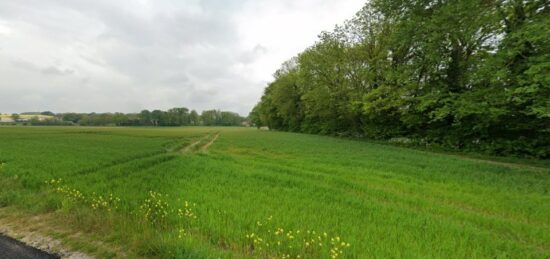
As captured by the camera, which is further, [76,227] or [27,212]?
[27,212]

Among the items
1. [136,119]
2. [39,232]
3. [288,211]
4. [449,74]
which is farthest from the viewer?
[136,119]

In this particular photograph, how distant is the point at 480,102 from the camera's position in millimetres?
18781

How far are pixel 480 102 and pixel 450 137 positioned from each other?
575 cm

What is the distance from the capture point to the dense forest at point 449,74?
16220 millimetres

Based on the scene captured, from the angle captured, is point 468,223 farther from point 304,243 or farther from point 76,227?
point 76,227

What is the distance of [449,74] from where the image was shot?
80.9ft

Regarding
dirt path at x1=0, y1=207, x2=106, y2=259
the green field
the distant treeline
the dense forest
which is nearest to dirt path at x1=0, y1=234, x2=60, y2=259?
dirt path at x1=0, y1=207, x2=106, y2=259

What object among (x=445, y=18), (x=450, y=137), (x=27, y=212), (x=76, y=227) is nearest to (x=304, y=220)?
(x=76, y=227)

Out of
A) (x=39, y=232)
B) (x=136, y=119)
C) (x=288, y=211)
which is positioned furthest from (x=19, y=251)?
(x=136, y=119)

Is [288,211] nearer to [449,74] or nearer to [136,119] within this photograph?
[449,74]

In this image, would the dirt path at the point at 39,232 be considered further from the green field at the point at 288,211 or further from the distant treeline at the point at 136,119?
the distant treeline at the point at 136,119

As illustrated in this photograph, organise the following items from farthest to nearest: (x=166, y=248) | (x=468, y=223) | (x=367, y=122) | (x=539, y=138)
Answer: (x=367, y=122) → (x=539, y=138) → (x=468, y=223) → (x=166, y=248)

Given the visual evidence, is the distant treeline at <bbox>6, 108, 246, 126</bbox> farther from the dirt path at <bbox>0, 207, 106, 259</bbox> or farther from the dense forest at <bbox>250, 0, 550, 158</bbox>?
the dirt path at <bbox>0, 207, 106, 259</bbox>

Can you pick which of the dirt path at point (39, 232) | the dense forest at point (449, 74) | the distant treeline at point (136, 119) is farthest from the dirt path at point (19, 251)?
the distant treeline at point (136, 119)
